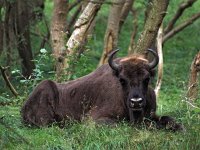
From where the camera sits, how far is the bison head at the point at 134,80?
10.3 m

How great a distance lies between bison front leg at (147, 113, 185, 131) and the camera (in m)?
10.2

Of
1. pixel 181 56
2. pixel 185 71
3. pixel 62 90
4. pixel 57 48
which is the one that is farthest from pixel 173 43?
pixel 62 90

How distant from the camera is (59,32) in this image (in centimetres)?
1415

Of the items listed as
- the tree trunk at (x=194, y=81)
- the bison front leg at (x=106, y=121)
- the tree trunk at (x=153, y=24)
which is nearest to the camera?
the bison front leg at (x=106, y=121)

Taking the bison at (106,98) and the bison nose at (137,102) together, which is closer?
the bison nose at (137,102)

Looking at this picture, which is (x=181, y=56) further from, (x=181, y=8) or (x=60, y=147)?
(x=60, y=147)

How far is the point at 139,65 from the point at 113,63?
1.48 feet

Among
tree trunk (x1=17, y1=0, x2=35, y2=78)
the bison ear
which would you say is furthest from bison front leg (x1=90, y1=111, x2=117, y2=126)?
tree trunk (x1=17, y1=0, x2=35, y2=78)

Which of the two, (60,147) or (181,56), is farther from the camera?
(181,56)

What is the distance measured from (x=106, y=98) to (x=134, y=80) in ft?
2.38

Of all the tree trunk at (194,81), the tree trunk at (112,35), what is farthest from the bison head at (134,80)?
the tree trunk at (112,35)

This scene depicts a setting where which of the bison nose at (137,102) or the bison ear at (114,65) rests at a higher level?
the bison ear at (114,65)

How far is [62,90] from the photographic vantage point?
1173 centimetres

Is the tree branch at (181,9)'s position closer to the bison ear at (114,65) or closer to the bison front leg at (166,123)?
the bison ear at (114,65)
